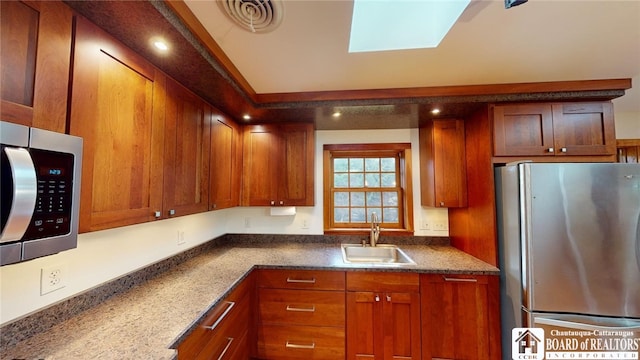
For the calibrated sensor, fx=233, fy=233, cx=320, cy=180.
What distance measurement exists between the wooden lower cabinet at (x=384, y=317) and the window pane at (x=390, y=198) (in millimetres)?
950

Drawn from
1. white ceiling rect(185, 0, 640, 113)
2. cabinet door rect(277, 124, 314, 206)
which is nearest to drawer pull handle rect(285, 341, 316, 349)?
cabinet door rect(277, 124, 314, 206)

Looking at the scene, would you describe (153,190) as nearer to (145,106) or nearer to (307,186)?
(145,106)

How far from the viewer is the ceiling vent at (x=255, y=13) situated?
40.6 inches

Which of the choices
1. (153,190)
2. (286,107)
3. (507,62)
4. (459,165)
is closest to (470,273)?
(459,165)

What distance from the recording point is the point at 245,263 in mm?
1892

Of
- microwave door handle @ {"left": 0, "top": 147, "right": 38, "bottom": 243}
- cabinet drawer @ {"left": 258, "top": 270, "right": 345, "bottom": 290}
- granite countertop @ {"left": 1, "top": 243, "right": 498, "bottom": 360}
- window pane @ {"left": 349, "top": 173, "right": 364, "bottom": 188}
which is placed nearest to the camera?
microwave door handle @ {"left": 0, "top": 147, "right": 38, "bottom": 243}

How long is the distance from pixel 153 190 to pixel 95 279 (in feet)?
1.75

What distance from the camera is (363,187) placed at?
2.69 m

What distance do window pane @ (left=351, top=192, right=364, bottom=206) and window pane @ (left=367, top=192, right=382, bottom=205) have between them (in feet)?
0.26

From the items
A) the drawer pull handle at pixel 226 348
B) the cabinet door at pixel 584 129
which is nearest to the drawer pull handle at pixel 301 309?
the drawer pull handle at pixel 226 348

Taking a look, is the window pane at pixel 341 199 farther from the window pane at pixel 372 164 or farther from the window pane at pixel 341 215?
the window pane at pixel 372 164

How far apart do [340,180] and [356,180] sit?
19cm

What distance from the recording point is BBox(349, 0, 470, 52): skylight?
1.26m

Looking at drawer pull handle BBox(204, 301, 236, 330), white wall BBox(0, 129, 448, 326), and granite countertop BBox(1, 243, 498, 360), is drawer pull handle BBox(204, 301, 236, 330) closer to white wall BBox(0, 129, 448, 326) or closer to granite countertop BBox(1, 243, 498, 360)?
granite countertop BBox(1, 243, 498, 360)
